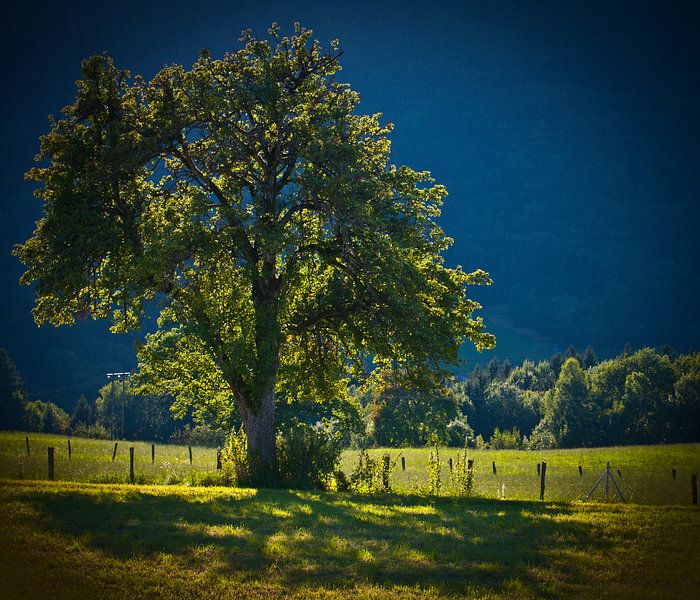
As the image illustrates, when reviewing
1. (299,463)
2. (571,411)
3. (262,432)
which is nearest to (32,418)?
(571,411)

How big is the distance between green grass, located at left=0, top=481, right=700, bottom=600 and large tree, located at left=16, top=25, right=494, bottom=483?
735 centimetres

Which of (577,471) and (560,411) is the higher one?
(577,471)

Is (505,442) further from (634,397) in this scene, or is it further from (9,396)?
(9,396)

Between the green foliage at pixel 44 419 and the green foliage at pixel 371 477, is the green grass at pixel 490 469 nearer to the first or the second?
the green foliage at pixel 371 477

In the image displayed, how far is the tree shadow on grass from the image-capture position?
1049 centimetres

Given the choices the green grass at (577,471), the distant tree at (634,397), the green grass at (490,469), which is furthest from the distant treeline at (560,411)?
the green grass at (490,469)

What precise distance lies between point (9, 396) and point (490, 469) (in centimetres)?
11639

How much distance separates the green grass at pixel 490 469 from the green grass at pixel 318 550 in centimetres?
807

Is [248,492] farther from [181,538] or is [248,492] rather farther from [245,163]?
[245,163]

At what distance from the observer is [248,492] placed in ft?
64.1

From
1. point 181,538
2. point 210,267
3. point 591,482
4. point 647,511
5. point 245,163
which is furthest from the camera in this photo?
point 591,482

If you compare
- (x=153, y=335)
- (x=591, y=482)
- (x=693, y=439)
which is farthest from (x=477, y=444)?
(x=153, y=335)

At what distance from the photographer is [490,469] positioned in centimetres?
5431

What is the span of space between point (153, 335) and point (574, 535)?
2925 centimetres
